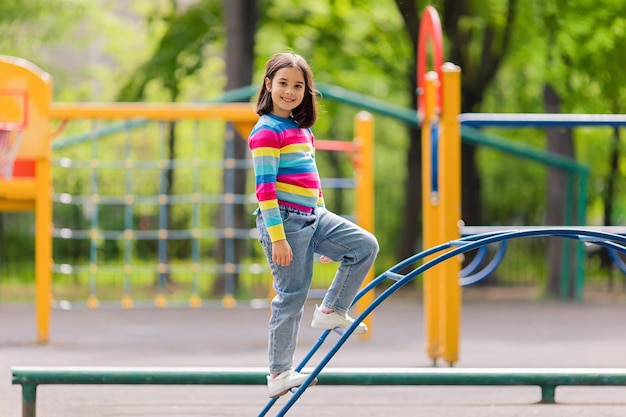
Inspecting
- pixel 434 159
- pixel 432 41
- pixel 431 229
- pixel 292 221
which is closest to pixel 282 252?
Result: pixel 292 221

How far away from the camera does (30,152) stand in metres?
9.16

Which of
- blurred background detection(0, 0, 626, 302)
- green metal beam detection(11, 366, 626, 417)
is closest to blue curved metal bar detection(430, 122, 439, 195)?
green metal beam detection(11, 366, 626, 417)

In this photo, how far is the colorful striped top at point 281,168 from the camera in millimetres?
4254

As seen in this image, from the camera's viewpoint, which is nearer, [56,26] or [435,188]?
[435,188]

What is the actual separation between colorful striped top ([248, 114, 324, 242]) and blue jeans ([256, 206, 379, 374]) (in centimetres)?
6

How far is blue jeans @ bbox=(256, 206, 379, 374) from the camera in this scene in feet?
14.4

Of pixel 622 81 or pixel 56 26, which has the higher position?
pixel 56 26

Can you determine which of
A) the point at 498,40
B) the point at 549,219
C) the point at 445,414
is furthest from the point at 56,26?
the point at 445,414

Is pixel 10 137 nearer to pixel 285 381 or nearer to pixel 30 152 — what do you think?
pixel 30 152

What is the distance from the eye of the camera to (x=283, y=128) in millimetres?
4352

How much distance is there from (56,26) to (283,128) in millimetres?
14674

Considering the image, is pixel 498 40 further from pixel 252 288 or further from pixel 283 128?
pixel 283 128

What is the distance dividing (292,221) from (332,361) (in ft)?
12.0

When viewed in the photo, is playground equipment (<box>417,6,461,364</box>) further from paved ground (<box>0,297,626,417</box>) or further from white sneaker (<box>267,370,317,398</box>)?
white sneaker (<box>267,370,317,398</box>)
